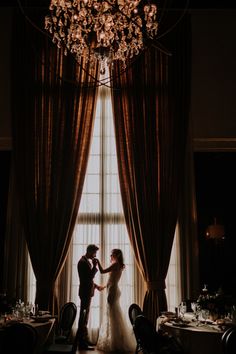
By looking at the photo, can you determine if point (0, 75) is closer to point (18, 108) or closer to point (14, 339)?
point (18, 108)

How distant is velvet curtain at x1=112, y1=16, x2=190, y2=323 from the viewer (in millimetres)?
7168

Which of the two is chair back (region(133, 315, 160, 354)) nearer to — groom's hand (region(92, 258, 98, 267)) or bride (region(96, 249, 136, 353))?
Result: bride (region(96, 249, 136, 353))

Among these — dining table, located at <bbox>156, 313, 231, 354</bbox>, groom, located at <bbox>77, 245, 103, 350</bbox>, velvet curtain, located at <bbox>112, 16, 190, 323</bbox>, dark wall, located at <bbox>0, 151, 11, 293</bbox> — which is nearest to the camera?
dining table, located at <bbox>156, 313, 231, 354</bbox>

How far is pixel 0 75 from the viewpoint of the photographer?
7.99m

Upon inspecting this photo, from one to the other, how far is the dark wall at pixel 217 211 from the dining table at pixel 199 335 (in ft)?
7.80

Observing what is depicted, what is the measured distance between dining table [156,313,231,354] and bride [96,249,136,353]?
1.50 meters

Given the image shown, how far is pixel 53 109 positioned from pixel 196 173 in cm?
297

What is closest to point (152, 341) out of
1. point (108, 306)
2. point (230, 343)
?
point (230, 343)

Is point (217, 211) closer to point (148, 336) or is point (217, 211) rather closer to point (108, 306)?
point (108, 306)

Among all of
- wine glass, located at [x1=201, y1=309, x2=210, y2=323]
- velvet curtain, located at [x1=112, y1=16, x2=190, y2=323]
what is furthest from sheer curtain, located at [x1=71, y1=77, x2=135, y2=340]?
wine glass, located at [x1=201, y1=309, x2=210, y2=323]

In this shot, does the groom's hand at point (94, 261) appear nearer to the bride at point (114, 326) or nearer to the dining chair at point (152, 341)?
the bride at point (114, 326)

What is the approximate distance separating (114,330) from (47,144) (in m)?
3.43

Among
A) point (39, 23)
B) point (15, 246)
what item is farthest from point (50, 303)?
point (39, 23)

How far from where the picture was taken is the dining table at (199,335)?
15.2 feet
